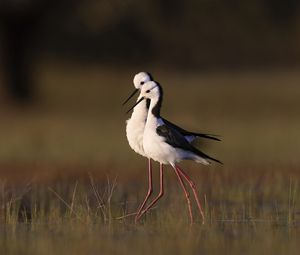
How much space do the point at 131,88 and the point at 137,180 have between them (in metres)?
16.6

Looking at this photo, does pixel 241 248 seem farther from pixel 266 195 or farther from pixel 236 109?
pixel 236 109

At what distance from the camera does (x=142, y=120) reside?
9789 mm

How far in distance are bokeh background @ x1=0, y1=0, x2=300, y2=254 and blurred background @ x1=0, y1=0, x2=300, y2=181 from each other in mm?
41

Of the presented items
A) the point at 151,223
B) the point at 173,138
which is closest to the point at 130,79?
the point at 173,138

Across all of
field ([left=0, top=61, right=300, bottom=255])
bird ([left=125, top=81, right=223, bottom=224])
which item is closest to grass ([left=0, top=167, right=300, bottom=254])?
field ([left=0, top=61, right=300, bottom=255])

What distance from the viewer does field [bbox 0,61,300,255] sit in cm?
827

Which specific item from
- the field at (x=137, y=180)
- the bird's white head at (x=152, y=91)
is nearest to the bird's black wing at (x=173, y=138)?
the bird's white head at (x=152, y=91)

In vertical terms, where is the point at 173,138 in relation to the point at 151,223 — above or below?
above

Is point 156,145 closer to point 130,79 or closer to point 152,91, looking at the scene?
point 152,91

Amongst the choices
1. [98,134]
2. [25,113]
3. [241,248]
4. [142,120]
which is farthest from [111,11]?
[241,248]

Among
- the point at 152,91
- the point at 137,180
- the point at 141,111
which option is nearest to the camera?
the point at 152,91

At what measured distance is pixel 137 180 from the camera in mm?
12836

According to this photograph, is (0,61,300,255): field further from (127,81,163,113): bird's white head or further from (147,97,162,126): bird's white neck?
(127,81,163,113): bird's white head

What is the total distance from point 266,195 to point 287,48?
91.1ft
